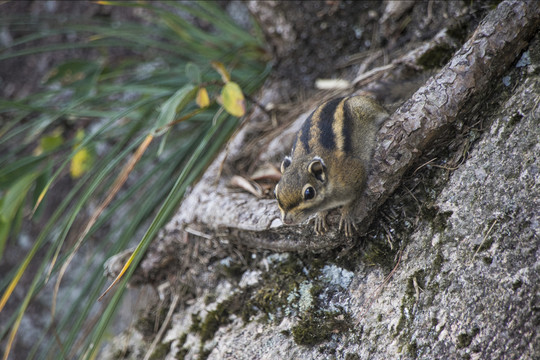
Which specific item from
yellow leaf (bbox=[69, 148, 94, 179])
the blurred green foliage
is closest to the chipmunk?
the blurred green foliage

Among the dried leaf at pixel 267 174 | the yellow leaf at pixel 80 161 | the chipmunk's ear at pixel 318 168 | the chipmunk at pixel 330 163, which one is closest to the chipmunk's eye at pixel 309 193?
the chipmunk at pixel 330 163

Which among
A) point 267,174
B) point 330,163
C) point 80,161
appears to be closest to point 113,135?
point 80,161

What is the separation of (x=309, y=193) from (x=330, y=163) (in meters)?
0.26

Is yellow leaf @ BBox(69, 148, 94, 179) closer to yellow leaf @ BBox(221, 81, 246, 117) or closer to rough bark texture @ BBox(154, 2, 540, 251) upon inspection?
yellow leaf @ BBox(221, 81, 246, 117)

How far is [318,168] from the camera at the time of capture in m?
2.19

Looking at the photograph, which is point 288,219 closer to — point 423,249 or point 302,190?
point 302,190

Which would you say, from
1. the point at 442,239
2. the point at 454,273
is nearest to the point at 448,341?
the point at 454,273

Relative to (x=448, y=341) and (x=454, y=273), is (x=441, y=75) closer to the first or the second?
(x=454, y=273)

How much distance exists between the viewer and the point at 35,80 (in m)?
4.93

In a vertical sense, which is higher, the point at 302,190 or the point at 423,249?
the point at 302,190

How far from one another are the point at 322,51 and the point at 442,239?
2073 mm

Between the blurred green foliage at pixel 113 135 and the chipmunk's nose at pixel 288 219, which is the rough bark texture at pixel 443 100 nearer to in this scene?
the chipmunk's nose at pixel 288 219

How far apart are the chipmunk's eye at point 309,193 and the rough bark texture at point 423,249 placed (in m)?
0.17

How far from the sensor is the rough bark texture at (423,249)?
5.21ft
